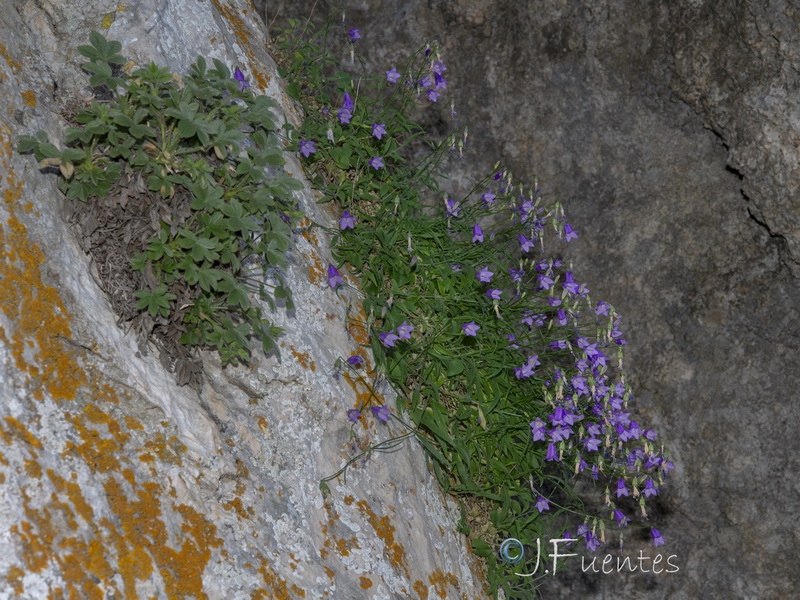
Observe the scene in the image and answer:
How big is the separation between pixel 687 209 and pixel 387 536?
8.47 ft

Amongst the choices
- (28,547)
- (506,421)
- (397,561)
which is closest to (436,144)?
(506,421)

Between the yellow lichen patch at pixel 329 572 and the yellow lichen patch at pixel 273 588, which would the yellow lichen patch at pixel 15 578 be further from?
the yellow lichen patch at pixel 329 572

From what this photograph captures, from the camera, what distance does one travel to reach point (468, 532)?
3.74 metres

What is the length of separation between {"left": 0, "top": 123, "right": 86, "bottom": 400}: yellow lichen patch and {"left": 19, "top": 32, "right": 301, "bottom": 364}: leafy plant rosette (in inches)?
10.1

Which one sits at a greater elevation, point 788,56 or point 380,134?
point 788,56

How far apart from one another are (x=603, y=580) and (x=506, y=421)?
4.00 feet

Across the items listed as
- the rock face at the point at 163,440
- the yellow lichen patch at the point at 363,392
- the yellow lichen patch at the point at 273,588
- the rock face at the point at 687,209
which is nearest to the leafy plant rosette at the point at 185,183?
the rock face at the point at 163,440

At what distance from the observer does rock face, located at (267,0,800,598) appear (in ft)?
13.1

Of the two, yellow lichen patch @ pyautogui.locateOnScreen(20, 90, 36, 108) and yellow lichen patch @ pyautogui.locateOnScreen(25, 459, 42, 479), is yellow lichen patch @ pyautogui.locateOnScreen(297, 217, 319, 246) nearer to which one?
yellow lichen patch @ pyautogui.locateOnScreen(20, 90, 36, 108)

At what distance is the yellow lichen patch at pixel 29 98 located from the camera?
289 centimetres

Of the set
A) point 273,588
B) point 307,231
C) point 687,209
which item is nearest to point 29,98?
point 307,231

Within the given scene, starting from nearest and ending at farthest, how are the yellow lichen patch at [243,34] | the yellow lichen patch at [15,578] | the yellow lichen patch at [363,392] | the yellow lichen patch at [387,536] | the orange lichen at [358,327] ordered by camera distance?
the yellow lichen patch at [15,578] → the yellow lichen patch at [387,536] → the yellow lichen patch at [363,392] → the orange lichen at [358,327] → the yellow lichen patch at [243,34]

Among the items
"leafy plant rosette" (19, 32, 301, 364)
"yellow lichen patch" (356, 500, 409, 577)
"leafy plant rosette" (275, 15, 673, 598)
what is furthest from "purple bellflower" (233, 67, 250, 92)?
"yellow lichen patch" (356, 500, 409, 577)

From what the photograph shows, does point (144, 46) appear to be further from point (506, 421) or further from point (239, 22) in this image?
point (506, 421)
